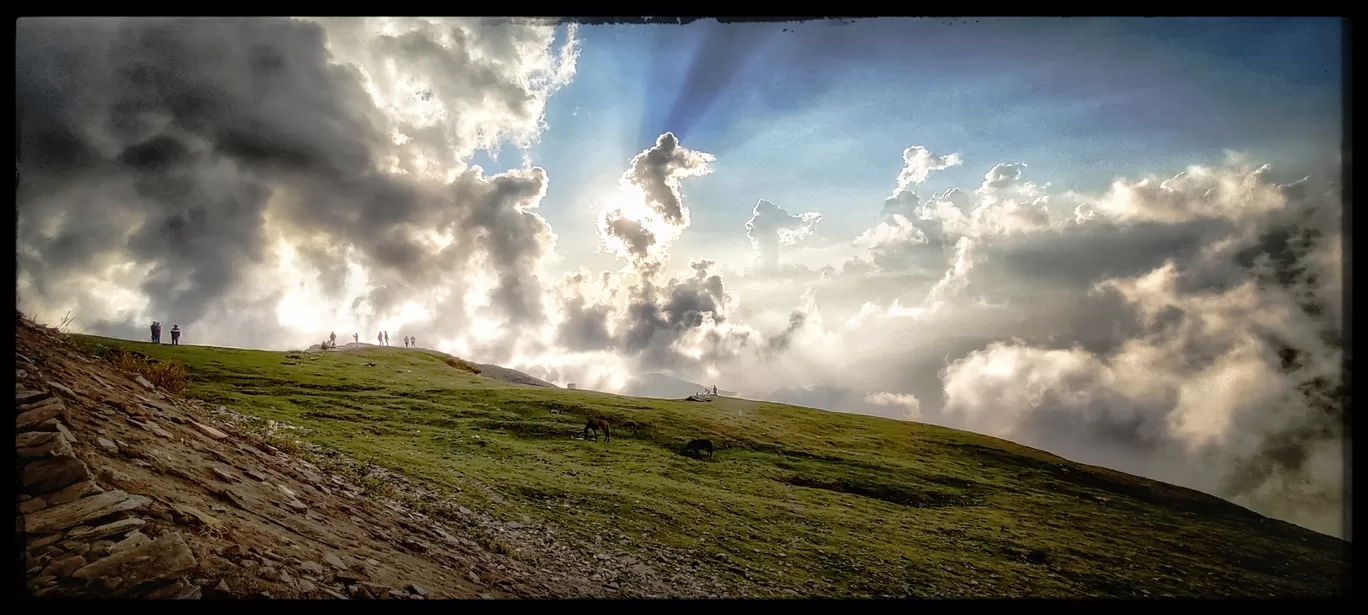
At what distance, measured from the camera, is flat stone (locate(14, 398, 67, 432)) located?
7637 mm

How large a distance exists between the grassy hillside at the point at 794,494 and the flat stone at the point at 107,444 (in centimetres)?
832

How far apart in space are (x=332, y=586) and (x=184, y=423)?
27.0ft

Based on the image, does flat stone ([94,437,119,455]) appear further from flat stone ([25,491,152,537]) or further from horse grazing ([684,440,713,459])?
horse grazing ([684,440,713,459])

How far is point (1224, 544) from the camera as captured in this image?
2967cm

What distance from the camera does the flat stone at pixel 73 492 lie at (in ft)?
22.7

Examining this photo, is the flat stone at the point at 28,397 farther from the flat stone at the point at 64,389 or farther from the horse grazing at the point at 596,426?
the horse grazing at the point at 596,426

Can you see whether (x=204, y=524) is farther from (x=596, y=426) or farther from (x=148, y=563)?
(x=596, y=426)

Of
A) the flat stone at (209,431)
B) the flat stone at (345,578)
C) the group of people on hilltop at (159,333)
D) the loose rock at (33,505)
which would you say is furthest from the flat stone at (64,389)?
the group of people on hilltop at (159,333)

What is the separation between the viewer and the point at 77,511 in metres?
6.80

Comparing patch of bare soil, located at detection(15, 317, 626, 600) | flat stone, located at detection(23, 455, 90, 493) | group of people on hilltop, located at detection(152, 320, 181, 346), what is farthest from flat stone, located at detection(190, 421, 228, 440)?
group of people on hilltop, located at detection(152, 320, 181, 346)

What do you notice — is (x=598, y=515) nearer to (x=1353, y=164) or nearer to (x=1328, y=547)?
(x=1353, y=164)

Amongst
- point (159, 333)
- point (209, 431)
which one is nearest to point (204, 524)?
point (209, 431)

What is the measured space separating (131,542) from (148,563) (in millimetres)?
359

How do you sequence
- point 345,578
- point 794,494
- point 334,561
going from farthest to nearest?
point 794,494, point 334,561, point 345,578
